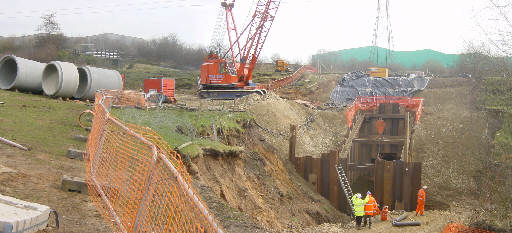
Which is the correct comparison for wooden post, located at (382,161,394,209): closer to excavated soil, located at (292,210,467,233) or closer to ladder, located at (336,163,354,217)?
excavated soil, located at (292,210,467,233)

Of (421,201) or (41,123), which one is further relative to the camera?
(421,201)

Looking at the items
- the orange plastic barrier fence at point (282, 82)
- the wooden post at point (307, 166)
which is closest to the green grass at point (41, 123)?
the wooden post at point (307, 166)

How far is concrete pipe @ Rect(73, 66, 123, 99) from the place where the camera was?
23719 millimetres

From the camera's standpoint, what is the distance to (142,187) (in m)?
4.72

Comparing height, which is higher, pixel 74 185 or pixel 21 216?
pixel 21 216

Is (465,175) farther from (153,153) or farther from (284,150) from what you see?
(153,153)

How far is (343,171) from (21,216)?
535 inches

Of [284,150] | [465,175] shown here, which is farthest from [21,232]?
[465,175]

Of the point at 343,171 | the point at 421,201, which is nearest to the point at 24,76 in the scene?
the point at 343,171

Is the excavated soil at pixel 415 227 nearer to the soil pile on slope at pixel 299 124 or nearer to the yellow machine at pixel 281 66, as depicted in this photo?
the soil pile on slope at pixel 299 124

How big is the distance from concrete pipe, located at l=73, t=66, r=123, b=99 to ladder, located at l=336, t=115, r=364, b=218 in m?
12.5

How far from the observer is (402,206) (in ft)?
52.4

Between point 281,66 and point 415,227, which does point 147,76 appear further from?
point 415,227

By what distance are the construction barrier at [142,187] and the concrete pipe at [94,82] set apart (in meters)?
16.9
